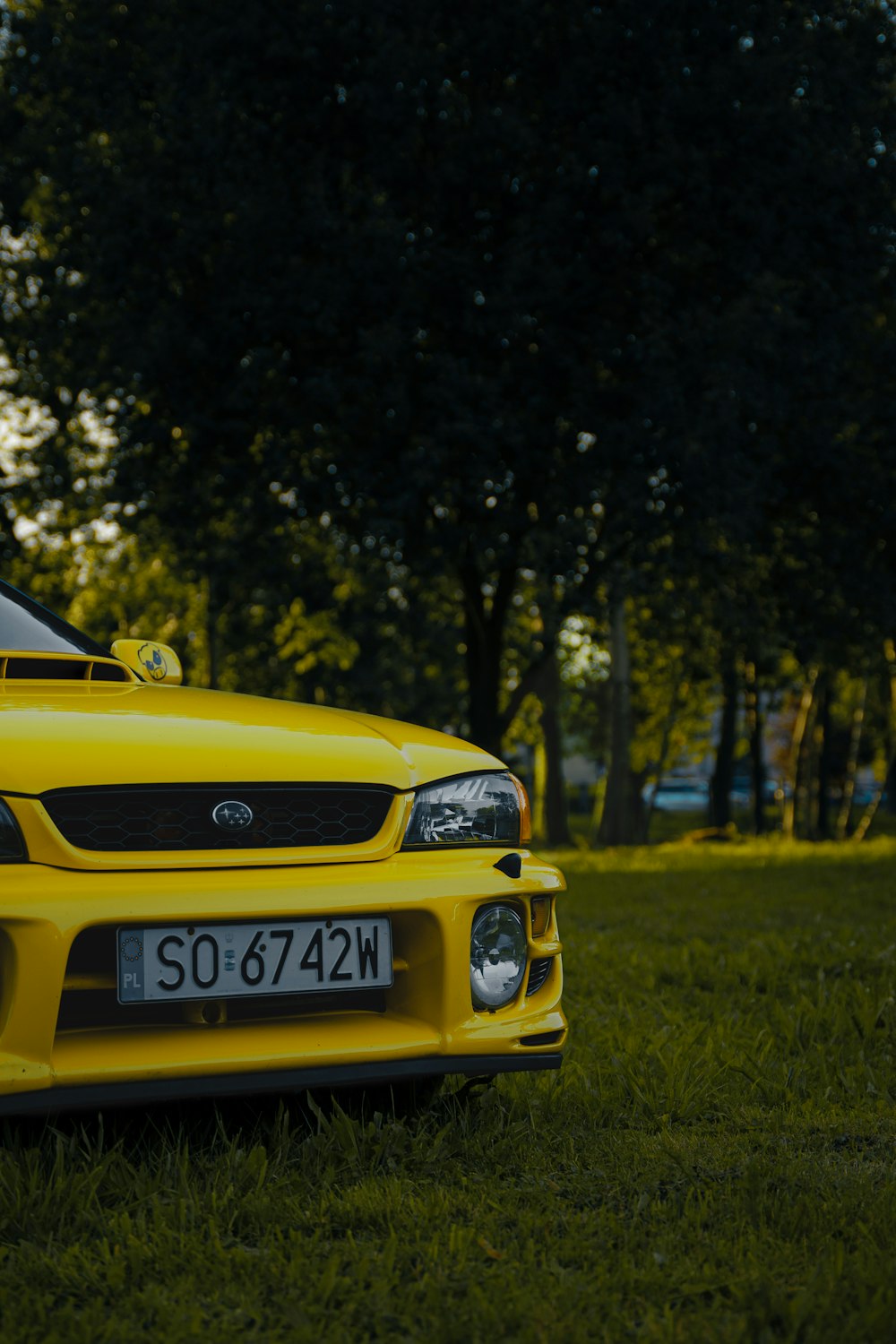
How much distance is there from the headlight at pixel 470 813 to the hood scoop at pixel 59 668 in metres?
1.05

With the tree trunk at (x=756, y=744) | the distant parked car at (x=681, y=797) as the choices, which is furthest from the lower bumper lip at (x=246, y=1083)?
the distant parked car at (x=681, y=797)

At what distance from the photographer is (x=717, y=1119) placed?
3727mm

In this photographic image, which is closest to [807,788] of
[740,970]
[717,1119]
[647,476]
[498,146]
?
[647,476]

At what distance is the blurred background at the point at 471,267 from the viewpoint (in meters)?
13.3

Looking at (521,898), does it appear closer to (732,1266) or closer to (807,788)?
(732,1266)

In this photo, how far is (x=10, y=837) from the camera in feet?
9.15

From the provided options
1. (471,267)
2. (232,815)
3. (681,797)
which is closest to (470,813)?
(232,815)

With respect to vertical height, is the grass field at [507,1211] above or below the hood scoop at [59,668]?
below

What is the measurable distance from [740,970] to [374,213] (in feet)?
29.4

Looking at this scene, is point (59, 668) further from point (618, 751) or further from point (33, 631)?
point (618, 751)

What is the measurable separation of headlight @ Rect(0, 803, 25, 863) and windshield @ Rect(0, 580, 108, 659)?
1.00 meters

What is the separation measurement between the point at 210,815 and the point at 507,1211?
100 centimetres

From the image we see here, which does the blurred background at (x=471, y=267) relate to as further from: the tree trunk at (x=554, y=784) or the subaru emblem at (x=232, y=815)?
the tree trunk at (x=554, y=784)

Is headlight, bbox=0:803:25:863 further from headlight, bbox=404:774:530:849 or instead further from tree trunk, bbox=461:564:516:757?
tree trunk, bbox=461:564:516:757
